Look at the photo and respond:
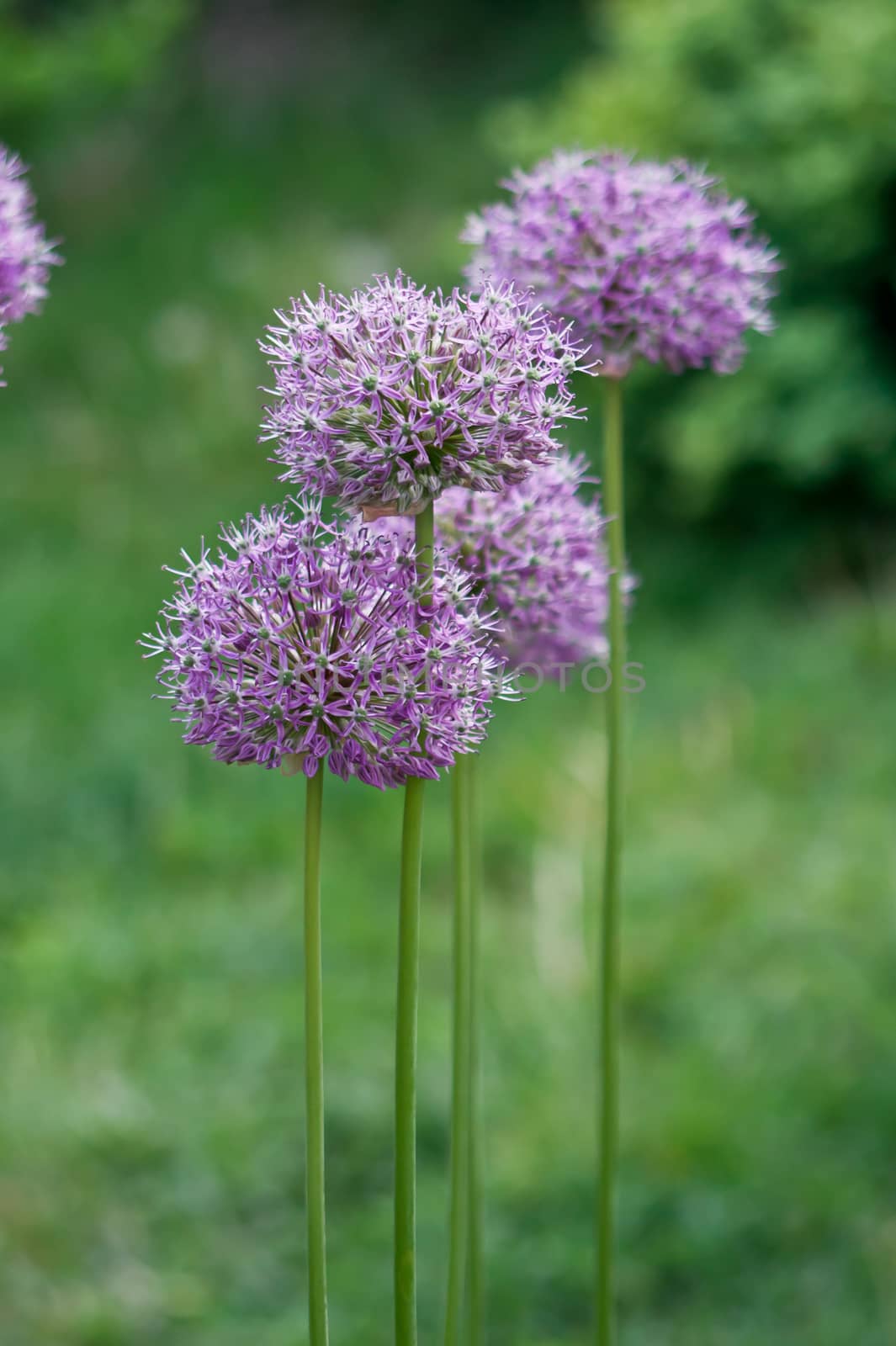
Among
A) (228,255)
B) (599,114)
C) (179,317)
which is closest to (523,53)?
(228,255)

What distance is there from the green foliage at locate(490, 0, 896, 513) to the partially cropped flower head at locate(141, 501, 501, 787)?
262 inches

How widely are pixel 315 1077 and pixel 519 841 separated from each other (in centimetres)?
446

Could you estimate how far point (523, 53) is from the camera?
14.9m

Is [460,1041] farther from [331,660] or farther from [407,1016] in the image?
[331,660]

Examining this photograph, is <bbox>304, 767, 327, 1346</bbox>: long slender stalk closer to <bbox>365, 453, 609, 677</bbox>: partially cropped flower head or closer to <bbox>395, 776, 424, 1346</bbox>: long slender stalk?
<bbox>395, 776, 424, 1346</bbox>: long slender stalk

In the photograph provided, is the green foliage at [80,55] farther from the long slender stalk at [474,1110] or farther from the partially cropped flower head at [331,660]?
the partially cropped flower head at [331,660]

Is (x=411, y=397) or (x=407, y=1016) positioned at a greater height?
(x=411, y=397)

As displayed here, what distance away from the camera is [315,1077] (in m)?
1.31

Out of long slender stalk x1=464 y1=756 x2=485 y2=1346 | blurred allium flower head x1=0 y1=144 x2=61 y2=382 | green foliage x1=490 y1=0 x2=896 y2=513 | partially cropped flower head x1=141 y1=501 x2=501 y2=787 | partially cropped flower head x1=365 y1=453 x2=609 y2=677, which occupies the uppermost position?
green foliage x1=490 y1=0 x2=896 y2=513

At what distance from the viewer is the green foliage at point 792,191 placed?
25.1 feet

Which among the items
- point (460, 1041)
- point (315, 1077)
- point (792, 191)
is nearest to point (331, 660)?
point (315, 1077)

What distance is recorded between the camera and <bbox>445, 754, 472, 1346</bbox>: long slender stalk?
1.68m

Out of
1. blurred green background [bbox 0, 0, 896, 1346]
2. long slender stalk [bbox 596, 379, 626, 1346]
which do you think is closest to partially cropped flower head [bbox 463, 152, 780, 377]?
long slender stalk [bbox 596, 379, 626, 1346]

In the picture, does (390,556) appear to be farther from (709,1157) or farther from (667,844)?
(667,844)
